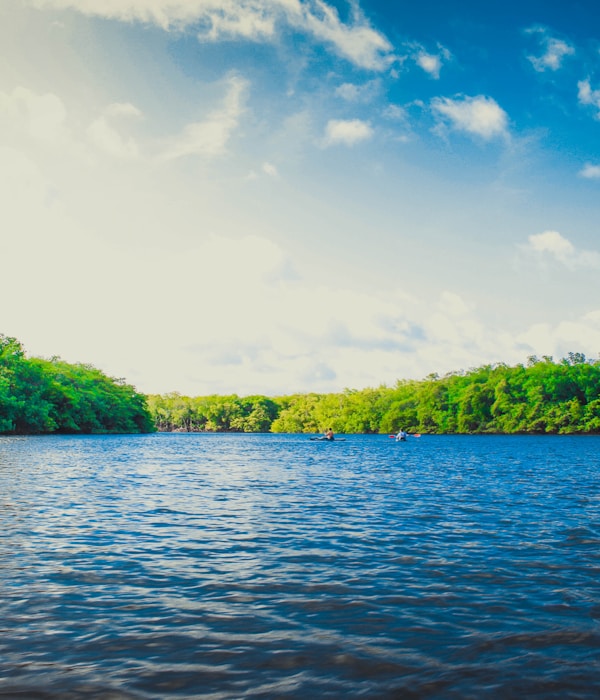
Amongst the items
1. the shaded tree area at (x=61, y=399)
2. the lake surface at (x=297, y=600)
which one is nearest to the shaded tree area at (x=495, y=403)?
the shaded tree area at (x=61, y=399)

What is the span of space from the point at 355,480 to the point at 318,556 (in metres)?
19.4

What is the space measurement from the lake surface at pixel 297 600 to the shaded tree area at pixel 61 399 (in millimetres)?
84152

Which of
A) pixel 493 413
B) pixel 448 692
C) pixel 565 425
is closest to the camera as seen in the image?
pixel 448 692

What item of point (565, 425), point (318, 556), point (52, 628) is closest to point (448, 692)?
point (52, 628)

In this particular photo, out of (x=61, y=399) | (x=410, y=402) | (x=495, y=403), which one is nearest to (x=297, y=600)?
(x=61, y=399)

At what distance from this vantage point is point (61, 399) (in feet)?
378

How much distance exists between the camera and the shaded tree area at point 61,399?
98812 millimetres

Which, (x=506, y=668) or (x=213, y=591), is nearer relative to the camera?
(x=506, y=668)

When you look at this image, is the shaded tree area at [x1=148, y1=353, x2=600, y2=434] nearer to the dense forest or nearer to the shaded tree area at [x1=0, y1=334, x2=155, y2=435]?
the dense forest

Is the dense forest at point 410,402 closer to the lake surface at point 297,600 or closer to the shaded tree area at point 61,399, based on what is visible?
the shaded tree area at point 61,399

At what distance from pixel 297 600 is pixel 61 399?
114339mm

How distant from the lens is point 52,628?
29.7 ft

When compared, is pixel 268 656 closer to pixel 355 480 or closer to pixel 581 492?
pixel 581 492

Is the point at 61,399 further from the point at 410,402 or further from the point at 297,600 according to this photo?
the point at 297,600
